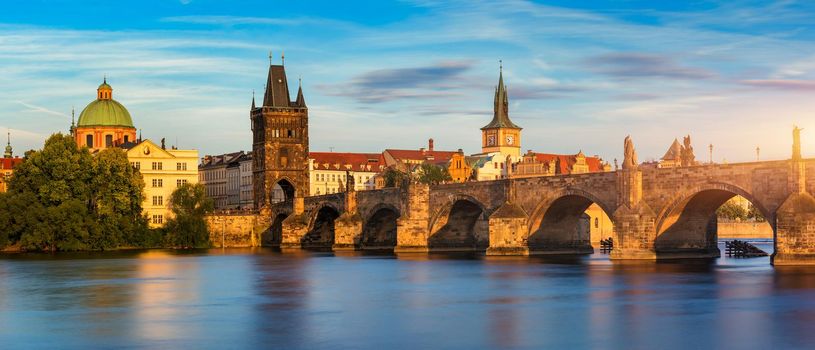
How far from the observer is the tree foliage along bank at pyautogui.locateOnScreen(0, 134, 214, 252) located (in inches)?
3541

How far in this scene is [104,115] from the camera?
12762 cm

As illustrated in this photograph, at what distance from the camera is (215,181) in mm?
154250

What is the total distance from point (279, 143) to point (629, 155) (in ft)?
183

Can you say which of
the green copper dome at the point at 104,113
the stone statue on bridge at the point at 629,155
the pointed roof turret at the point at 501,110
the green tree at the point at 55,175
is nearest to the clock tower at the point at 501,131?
the pointed roof turret at the point at 501,110

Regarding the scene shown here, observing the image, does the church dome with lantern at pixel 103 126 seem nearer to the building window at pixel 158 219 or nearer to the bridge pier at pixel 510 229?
the building window at pixel 158 219

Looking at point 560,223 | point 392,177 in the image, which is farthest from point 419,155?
point 560,223

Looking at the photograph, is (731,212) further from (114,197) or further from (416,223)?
(114,197)

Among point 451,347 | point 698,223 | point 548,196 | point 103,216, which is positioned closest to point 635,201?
point 698,223

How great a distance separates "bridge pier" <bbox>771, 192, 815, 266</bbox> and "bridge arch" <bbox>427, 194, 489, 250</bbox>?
102ft

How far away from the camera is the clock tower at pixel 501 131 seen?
6683 inches

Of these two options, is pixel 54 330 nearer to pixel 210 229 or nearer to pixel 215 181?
pixel 210 229

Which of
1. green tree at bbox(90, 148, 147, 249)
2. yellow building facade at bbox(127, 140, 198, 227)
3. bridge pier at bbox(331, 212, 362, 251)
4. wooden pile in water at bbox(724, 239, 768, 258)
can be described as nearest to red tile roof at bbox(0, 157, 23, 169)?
yellow building facade at bbox(127, 140, 198, 227)

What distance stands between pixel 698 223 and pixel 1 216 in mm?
52769

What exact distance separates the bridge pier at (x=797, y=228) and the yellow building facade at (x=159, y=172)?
6740 centimetres
